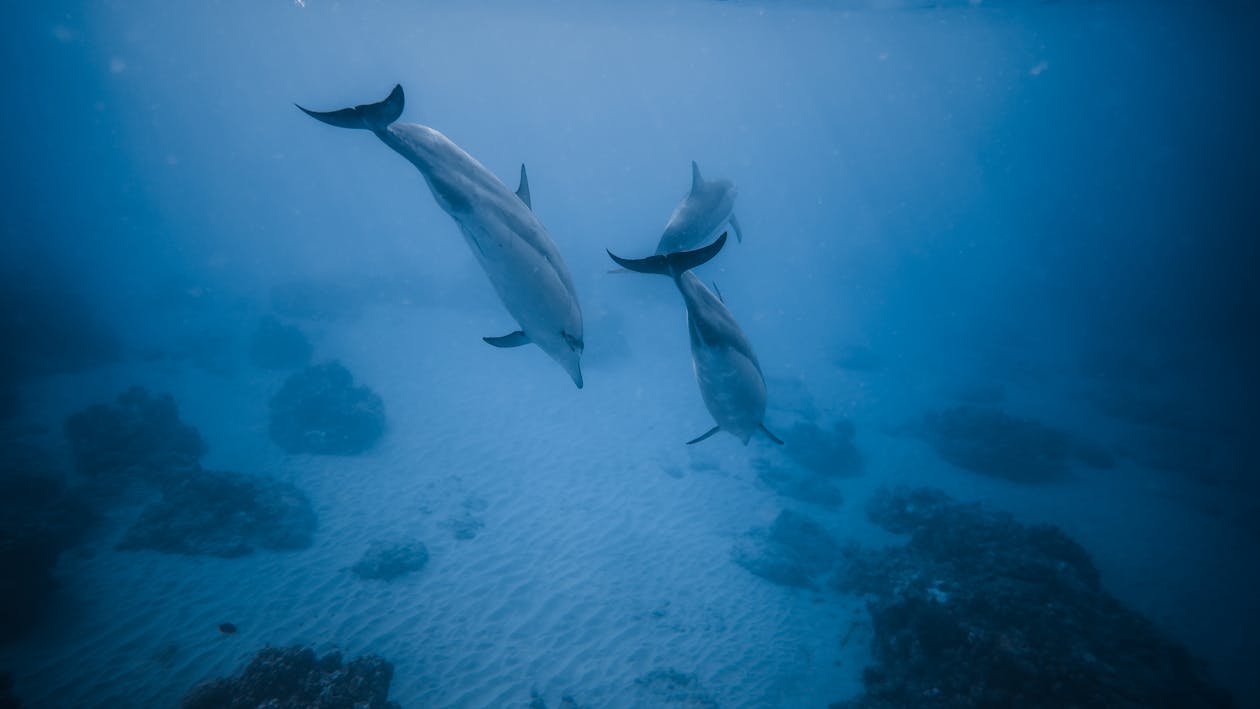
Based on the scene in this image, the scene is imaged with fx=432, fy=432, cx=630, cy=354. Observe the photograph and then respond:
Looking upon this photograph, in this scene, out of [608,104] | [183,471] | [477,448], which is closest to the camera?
[183,471]

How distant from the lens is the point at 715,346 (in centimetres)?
258

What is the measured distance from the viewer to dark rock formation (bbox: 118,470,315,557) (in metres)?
8.12

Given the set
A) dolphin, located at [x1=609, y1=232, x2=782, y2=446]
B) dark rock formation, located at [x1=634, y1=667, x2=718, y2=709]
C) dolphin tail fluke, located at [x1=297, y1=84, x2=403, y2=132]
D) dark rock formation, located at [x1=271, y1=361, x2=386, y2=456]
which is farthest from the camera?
dark rock formation, located at [x1=271, y1=361, x2=386, y2=456]

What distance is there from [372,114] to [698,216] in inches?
92.7

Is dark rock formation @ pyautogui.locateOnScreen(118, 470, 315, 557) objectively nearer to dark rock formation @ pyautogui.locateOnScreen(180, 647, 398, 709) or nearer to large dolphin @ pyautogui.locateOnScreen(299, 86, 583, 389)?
dark rock formation @ pyautogui.locateOnScreen(180, 647, 398, 709)

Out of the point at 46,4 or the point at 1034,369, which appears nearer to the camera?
the point at 1034,369

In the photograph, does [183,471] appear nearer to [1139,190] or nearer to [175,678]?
[175,678]

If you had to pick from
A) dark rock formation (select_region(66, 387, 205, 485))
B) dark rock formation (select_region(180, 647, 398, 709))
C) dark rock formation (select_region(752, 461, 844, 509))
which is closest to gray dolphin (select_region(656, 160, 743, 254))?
dark rock formation (select_region(180, 647, 398, 709))

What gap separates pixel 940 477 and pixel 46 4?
113351mm

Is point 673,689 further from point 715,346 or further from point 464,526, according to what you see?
point 715,346

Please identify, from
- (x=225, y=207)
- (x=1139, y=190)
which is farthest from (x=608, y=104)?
(x=1139, y=190)

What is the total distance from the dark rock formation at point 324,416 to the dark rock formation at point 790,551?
1065 centimetres

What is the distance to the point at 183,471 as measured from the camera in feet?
30.8

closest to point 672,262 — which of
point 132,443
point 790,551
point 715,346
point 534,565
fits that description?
point 715,346
